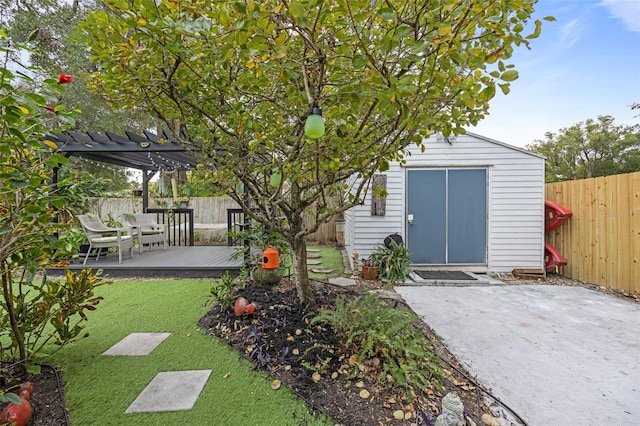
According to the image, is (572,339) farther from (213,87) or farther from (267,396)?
(213,87)

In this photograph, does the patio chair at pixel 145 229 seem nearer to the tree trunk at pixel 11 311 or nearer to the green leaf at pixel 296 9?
the tree trunk at pixel 11 311

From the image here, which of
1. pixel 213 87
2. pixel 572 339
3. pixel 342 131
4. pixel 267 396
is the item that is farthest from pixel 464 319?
pixel 213 87

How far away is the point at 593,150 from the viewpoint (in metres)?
17.8

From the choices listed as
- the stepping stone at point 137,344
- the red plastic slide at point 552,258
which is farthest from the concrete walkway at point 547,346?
the stepping stone at point 137,344

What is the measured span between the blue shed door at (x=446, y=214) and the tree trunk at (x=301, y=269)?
125 inches

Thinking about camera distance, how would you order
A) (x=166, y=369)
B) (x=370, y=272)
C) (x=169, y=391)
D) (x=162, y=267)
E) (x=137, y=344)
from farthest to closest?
(x=162, y=267)
(x=370, y=272)
(x=137, y=344)
(x=166, y=369)
(x=169, y=391)

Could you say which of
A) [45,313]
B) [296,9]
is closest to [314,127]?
[296,9]

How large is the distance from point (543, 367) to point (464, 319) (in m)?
1.00

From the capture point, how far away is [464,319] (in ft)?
10.8

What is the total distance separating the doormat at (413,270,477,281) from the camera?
16.2 feet

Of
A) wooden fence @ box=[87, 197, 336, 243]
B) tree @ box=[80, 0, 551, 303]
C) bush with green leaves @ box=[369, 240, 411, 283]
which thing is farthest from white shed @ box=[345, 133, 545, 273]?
wooden fence @ box=[87, 197, 336, 243]

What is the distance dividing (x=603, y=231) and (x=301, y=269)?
5131 millimetres

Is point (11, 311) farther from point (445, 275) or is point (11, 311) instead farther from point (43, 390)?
point (445, 275)

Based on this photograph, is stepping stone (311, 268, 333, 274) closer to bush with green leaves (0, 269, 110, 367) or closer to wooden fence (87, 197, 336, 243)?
wooden fence (87, 197, 336, 243)
